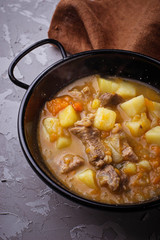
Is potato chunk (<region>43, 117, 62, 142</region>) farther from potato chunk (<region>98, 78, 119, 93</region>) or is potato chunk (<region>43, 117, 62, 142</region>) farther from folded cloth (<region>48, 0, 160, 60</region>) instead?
folded cloth (<region>48, 0, 160, 60</region>)

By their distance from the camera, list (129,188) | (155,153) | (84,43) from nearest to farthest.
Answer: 1. (129,188)
2. (155,153)
3. (84,43)

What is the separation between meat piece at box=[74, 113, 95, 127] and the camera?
2.89 m

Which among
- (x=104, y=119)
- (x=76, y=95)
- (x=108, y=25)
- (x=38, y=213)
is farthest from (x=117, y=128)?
(x=108, y=25)

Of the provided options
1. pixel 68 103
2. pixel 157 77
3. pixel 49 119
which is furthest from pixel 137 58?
pixel 49 119

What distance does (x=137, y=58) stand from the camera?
318 centimetres

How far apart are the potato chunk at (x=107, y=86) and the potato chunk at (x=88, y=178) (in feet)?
3.49

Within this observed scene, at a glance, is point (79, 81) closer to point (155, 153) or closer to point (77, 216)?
point (155, 153)

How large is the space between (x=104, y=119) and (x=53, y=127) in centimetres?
55

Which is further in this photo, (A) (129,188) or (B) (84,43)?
(B) (84,43)

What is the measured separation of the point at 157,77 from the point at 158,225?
5.37 ft

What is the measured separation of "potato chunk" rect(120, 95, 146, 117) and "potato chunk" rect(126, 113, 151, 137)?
0.07 metres

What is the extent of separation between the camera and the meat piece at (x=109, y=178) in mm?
2564

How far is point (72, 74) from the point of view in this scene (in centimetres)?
337

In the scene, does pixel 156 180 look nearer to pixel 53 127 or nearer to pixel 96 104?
pixel 96 104
